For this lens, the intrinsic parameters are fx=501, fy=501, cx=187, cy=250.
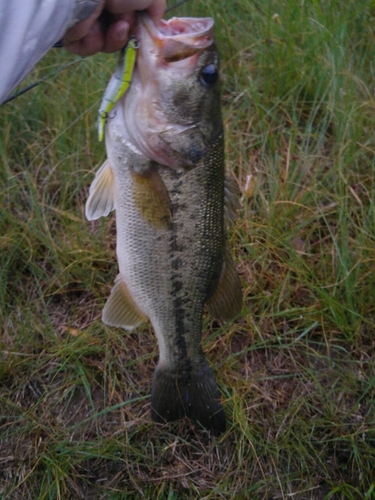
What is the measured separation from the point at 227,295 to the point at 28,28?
119 centimetres

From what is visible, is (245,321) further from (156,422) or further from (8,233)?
(8,233)

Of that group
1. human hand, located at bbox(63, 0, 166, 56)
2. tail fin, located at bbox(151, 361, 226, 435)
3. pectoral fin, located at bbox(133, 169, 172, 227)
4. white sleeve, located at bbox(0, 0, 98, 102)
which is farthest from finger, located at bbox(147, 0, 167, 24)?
tail fin, located at bbox(151, 361, 226, 435)

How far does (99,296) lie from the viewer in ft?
8.90

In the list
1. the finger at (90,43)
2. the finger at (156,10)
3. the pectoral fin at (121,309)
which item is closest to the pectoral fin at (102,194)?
the pectoral fin at (121,309)

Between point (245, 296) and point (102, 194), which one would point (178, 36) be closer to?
point (102, 194)

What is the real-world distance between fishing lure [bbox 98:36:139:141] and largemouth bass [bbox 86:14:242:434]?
25 mm

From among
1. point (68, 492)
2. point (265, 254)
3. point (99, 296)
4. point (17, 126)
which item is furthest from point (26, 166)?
point (68, 492)

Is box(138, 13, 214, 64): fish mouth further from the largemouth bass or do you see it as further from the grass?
the grass

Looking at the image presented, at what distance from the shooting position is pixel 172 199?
1804 mm

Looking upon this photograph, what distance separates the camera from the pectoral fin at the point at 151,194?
1.78m

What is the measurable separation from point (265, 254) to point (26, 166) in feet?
5.05

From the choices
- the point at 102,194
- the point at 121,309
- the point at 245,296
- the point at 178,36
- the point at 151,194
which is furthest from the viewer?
the point at 245,296

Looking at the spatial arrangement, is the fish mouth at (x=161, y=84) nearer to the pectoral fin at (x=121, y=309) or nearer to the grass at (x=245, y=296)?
the pectoral fin at (x=121, y=309)

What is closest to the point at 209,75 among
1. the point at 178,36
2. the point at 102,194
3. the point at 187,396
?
the point at 178,36
